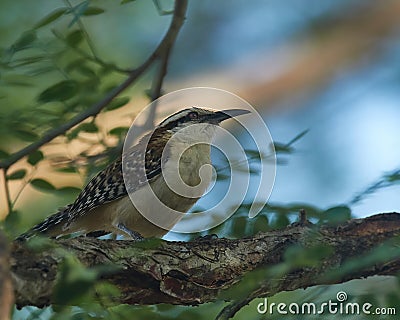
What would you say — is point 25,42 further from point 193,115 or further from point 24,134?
point 193,115

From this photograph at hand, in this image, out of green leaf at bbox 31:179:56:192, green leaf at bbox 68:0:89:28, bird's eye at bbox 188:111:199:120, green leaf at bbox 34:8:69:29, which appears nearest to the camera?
green leaf at bbox 68:0:89:28

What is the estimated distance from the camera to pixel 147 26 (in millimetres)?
7316

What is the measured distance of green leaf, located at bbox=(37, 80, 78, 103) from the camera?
3350 millimetres

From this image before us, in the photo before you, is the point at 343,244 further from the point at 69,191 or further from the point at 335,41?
the point at 335,41

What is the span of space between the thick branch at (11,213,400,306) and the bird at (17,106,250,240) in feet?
2.27

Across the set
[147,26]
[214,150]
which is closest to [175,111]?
[214,150]

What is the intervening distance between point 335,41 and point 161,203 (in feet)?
13.4

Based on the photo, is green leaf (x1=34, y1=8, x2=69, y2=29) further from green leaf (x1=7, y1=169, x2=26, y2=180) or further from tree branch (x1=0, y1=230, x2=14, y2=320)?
tree branch (x1=0, y1=230, x2=14, y2=320)

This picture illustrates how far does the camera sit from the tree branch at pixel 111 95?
11.5 ft

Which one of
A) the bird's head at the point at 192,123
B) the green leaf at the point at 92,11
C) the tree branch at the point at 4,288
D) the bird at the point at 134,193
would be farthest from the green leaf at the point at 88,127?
the tree branch at the point at 4,288

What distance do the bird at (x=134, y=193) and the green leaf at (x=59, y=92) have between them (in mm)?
688

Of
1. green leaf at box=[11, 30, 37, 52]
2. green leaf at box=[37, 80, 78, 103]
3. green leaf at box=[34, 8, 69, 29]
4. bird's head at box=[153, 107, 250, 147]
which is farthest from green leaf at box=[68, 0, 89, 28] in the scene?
bird's head at box=[153, 107, 250, 147]

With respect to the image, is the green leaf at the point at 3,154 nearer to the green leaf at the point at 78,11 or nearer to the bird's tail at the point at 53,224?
the bird's tail at the point at 53,224

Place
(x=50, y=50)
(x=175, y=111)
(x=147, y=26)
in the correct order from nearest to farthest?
(x=50, y=50)
(x=175, y=111)
(x=147, y=26)
